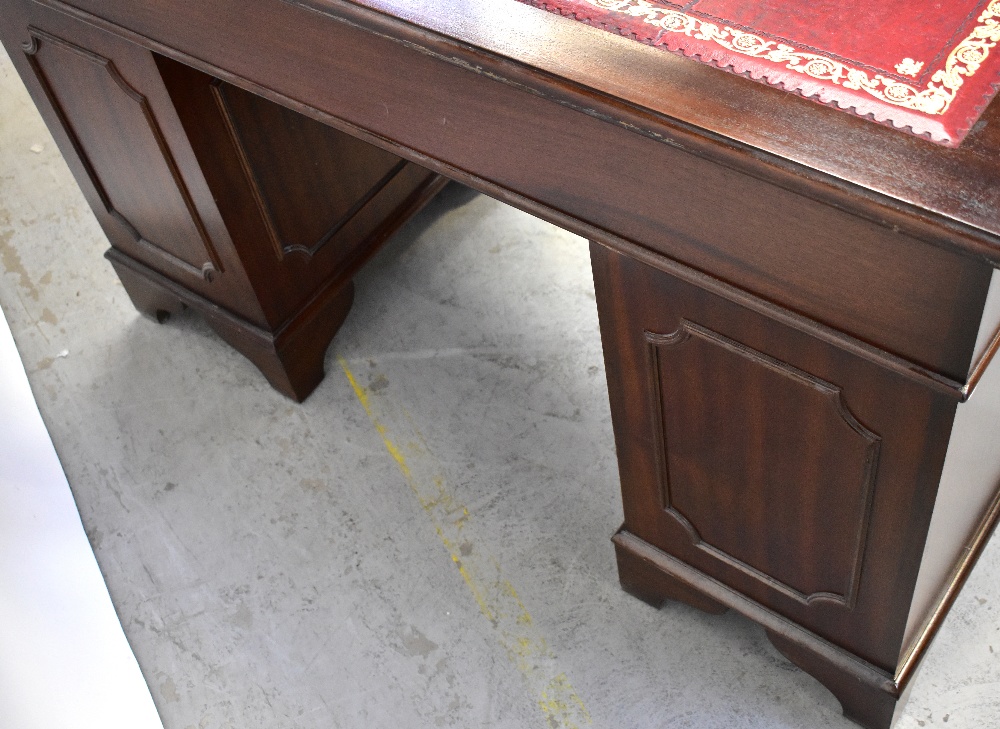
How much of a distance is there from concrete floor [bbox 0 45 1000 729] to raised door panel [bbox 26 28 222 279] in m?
0.31

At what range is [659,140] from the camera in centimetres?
107

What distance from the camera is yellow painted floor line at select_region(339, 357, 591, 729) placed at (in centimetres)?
179

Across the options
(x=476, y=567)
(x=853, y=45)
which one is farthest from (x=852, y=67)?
(x=476, y=567)

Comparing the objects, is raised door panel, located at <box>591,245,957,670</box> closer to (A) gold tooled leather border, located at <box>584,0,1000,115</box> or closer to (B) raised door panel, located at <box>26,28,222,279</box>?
(A) gold tooled leather border, located at <box>584,0,1000,115</box>

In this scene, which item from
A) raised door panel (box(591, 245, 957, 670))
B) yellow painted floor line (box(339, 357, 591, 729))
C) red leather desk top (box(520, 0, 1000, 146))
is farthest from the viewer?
yellow painted floor line (box(339, 357, 591, 729))

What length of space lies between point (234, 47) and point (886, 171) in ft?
2.88

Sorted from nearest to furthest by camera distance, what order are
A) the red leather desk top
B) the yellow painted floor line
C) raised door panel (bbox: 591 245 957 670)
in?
the red leather desk top < raised door panel (bbox: 591 245 957 670) < the yellow painted floor line

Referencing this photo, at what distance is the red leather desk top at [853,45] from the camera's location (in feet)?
3.37

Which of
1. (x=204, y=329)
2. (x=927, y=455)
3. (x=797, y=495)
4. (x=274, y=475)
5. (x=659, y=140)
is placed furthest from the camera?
(x=204, y=329)

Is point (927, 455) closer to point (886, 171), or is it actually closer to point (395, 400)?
point (886, 171)

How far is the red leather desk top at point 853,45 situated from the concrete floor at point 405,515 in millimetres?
1054

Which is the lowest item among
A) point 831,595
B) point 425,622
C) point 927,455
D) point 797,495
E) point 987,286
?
point 425,622

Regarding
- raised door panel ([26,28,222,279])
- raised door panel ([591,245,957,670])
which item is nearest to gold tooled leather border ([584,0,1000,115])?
raised door panel ([591,245,957,670])

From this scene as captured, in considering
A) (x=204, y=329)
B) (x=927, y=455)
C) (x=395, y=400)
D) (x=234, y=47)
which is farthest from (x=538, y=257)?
(x=927, y=455)
